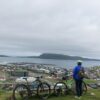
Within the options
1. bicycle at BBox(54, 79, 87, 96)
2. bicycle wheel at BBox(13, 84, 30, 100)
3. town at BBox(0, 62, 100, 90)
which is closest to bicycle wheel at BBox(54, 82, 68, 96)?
bicycle at BBox(54, 79, 87, 96)

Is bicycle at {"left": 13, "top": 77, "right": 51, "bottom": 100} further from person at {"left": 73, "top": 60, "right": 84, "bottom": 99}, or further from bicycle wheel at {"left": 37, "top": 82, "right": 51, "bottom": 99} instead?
person at {"left": 73, "top": 60, "right": 84, "bottom": 99}

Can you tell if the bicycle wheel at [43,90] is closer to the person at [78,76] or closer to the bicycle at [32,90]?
the bicycle at [32,90]

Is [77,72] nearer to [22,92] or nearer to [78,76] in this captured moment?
[78,76]

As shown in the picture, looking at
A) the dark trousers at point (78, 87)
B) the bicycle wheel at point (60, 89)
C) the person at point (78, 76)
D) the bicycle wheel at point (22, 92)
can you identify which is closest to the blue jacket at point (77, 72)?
the person at point (78, 76)

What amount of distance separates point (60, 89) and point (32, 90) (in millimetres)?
1893

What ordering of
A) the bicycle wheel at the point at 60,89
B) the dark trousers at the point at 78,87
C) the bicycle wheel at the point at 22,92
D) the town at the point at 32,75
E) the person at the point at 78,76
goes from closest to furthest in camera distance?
the bicycle wheel at the point at 22,92 < the person at the point at 78,76 < the dark trousers at the point at 78,87 < the bicycle wheel at the point at 60,89 < the town at the point at 32,75

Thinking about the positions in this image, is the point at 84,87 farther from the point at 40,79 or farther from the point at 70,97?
the point at 40,79

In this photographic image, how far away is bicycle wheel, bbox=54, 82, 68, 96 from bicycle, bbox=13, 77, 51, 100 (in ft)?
1.76

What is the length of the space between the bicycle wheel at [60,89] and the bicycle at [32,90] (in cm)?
54

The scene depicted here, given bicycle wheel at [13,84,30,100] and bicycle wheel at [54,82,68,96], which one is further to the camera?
bicycle wheel at [54,82,68,96]

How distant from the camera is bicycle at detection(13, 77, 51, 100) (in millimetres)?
14398

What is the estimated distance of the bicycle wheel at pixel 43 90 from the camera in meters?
15.0

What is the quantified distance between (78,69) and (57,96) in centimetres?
190

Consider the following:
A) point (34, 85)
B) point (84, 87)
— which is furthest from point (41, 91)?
point (84, 87)
